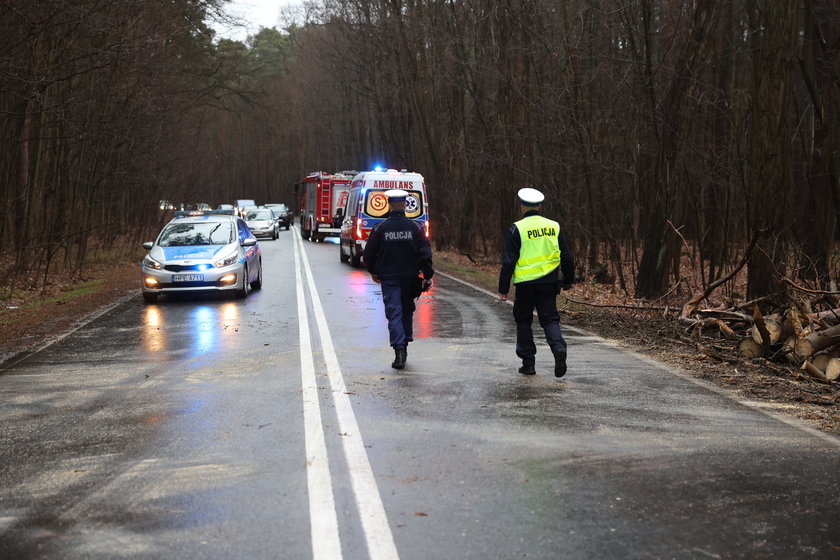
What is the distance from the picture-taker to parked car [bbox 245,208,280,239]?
153ft

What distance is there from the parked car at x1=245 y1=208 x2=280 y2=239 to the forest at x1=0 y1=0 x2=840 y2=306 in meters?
4.20

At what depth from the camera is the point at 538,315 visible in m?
9.25

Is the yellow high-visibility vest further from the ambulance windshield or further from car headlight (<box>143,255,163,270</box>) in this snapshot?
the ambulance windshield

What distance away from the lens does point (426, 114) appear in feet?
125

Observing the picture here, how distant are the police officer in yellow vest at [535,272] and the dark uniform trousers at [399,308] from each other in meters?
1.23

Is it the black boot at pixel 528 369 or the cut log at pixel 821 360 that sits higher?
the cut log at pixel 821 360

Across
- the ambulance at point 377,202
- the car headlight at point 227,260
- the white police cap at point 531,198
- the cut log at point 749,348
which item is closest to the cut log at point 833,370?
the cut log at point 749,348

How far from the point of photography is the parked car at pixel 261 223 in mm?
46750

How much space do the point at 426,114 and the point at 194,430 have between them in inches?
1274

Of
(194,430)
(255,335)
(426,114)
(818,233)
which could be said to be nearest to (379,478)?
(194,430)

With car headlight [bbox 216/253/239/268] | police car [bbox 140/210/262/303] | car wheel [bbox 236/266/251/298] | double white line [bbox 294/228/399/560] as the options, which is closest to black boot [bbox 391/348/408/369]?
double white line [bbox 294/228/399/560]

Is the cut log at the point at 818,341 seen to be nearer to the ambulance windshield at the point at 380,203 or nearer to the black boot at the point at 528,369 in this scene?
the black boot at the point at 528,369

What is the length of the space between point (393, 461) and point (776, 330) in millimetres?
5964

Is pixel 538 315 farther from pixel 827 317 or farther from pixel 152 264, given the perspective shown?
pixel 152 264
